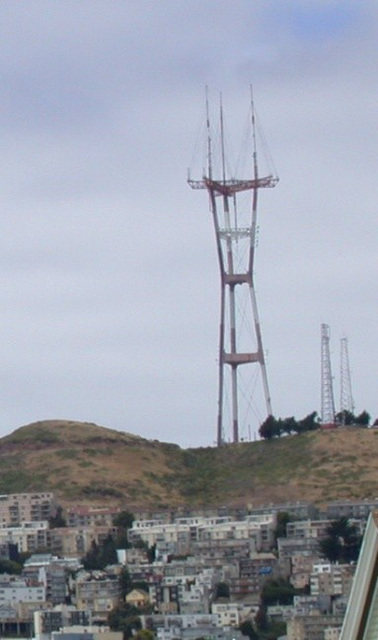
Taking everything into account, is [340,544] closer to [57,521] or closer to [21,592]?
[21,592]

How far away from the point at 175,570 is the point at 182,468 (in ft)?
74.6

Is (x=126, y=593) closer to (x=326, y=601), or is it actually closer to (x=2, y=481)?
(x=326, y=601)

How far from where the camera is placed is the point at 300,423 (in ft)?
517

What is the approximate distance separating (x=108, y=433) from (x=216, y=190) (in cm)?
2823

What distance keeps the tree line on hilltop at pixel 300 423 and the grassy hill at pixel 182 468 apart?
79cm

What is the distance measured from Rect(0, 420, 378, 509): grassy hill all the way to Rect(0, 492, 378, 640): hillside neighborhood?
109 inches

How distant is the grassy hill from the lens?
14950 cm

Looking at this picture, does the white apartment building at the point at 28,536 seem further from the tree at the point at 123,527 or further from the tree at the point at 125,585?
the tree at the point at 125,585

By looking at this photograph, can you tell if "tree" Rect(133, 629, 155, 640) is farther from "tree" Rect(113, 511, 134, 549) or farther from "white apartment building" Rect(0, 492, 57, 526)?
"white apartment building" Rect(0, 492, 57, 526)

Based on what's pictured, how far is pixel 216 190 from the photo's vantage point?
142 metres

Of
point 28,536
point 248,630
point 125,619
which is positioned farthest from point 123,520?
point 248,630

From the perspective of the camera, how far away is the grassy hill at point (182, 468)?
490ft

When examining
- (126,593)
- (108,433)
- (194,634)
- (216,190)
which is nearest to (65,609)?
(126,593)

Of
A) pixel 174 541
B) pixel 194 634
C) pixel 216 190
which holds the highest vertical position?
pixel 216 190
